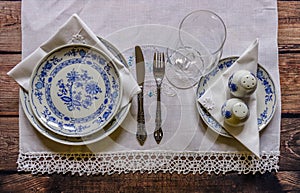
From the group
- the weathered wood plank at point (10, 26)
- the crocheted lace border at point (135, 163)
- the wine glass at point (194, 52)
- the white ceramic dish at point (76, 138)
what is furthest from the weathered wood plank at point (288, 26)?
the weathered wood plank at point (10, 26)

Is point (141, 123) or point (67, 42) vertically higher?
point (67, 42)

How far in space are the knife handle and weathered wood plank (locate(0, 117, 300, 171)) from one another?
9.5 inches

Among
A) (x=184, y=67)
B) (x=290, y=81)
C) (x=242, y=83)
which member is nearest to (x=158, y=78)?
(x=184, y=67)

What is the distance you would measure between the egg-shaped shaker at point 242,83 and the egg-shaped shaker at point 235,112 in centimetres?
2

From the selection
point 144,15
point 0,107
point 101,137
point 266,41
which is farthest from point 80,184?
point 266,41

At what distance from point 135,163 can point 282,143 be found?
30cm

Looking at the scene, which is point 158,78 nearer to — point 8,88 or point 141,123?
point 141,123

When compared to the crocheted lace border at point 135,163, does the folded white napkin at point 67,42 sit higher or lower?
higher

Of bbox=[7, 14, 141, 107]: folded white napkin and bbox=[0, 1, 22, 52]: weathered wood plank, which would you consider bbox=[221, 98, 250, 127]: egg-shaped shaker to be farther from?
bbox=[0, 1, 22, 52]: weathered wood plank

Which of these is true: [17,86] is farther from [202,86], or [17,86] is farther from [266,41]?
[266,41]

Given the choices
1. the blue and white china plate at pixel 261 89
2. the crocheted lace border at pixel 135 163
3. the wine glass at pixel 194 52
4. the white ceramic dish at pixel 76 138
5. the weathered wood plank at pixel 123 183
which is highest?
the wine glass at pixel 194 52

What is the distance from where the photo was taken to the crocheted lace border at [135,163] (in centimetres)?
87

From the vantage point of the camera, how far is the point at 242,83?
2.66ft

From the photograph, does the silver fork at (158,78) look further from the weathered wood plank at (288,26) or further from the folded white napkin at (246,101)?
the weathered wood plank at (288,26)
